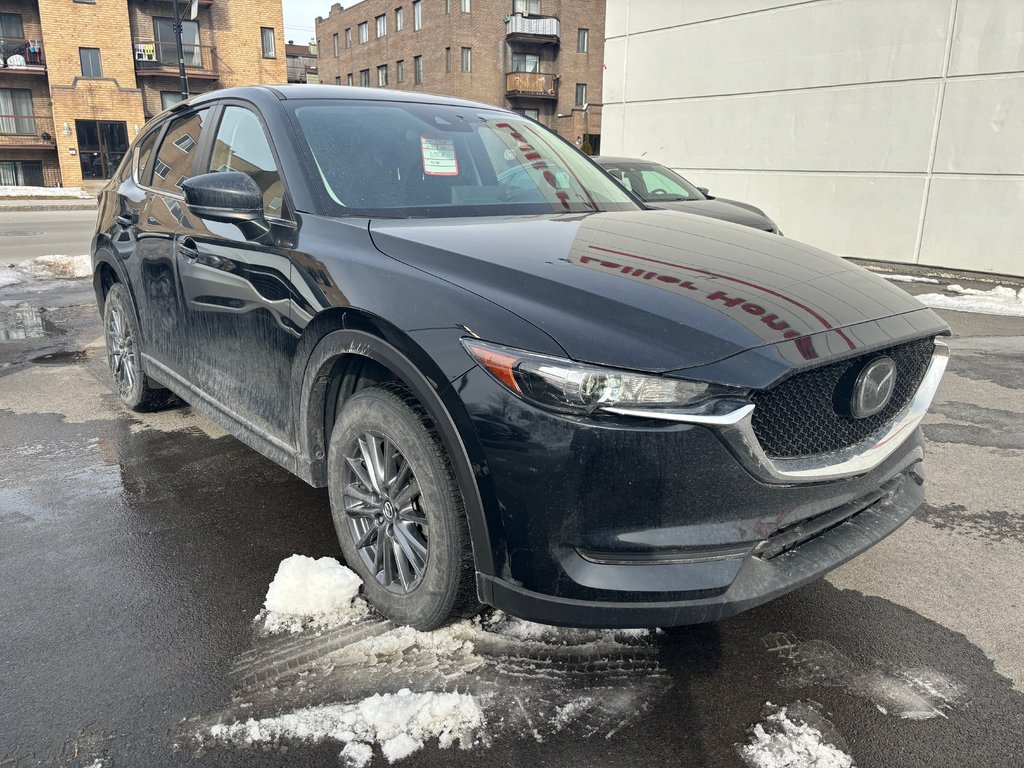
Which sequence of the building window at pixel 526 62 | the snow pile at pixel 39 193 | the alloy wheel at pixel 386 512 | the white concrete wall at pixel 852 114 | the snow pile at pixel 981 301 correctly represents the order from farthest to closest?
1. the building window at pixel 526 62
2. the snow pile at pixel 39 193
3. the white concrete wall at pixel 852 114
4. the snow pile at pixel 981 301
5. the alloy wheel at pixel 386 512

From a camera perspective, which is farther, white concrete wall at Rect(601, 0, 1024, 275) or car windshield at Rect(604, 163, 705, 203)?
white concrete wall at Rect(601, 0, 1024, 275)

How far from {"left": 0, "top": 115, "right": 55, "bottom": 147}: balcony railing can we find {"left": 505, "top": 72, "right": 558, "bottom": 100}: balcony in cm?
2339

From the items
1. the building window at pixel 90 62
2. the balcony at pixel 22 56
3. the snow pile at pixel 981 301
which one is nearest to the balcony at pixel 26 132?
the balcony at pixel 22 56

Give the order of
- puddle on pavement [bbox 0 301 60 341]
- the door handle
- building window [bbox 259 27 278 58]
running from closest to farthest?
the door handle, puddle on pavement [bbox 0 301 60 341], building window [bbox 259 27 278 58]

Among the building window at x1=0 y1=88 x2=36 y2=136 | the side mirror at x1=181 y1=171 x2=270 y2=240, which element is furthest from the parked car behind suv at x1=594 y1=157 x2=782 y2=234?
the building window at x1=0 y1=88 x2=36 y2=136

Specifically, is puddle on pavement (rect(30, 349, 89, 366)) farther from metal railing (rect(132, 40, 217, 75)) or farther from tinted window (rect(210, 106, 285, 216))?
metal railing (rect(132, 40, 217, 75))

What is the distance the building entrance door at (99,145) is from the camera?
36.2 meters

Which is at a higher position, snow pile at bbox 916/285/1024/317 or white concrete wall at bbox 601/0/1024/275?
white concrete wall at bbox 601/0/1024/275

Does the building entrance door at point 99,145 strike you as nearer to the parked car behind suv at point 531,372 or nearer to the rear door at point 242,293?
the rear door at point 242,293

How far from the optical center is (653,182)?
10.1m

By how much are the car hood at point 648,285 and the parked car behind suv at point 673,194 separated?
251 inches

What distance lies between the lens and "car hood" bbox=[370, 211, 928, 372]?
6.72ft

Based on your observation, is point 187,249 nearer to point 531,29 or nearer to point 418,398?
point 418,398

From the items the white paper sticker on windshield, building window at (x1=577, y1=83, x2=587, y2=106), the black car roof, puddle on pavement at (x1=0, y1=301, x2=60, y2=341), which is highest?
building window at (x1=577, y1=83, x2=587, y2=106)
